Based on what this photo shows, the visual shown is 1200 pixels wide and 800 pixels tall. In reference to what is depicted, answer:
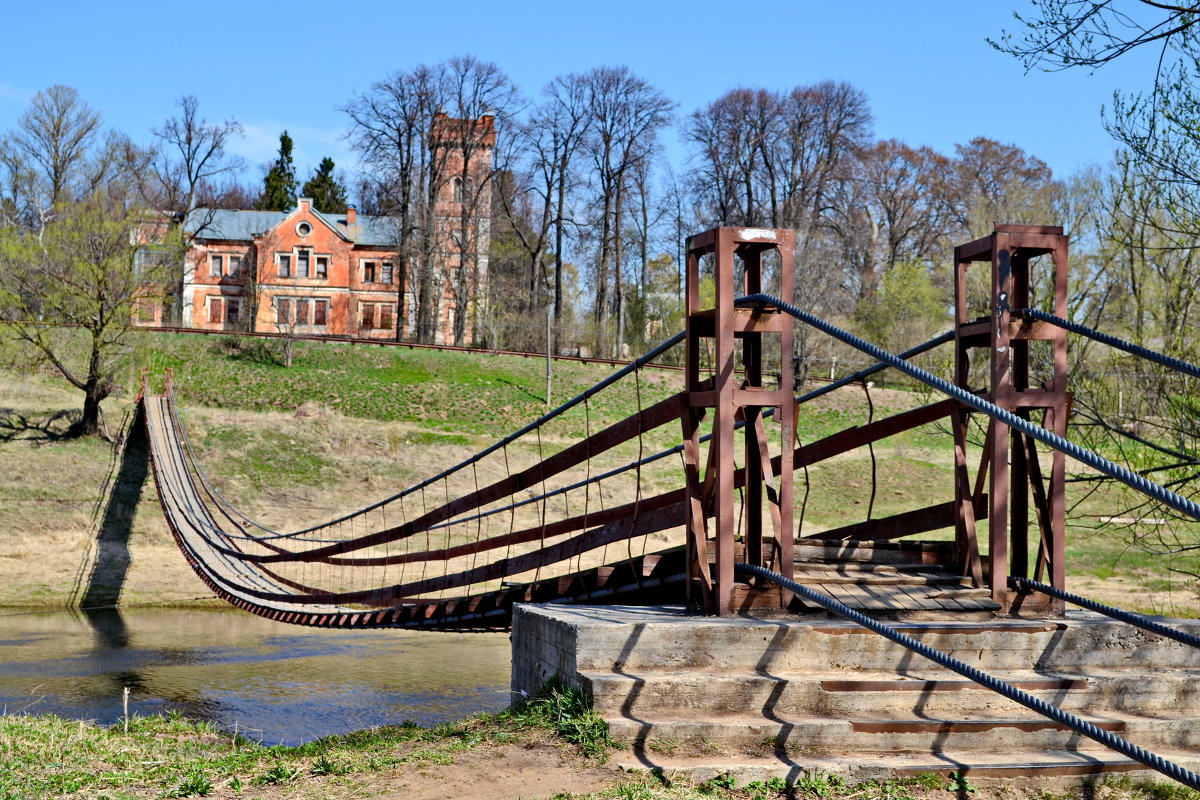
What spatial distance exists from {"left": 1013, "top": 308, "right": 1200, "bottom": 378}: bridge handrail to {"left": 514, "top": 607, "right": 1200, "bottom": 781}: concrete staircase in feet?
4.34

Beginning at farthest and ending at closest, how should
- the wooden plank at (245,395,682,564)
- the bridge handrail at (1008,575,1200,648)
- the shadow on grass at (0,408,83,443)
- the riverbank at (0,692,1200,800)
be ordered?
the shadow on grass at (0,408,83,443) < the wooden plank at (245,395,682,564) < the riverbank at (0,692,1200,800) < the bridge handrail at (1008,575,1200,648)

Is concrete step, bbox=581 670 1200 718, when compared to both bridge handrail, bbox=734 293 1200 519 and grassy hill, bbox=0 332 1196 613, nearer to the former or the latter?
bridge handrail, bbox=734 293 1200 519

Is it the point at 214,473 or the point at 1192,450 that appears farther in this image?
the point at 214,473

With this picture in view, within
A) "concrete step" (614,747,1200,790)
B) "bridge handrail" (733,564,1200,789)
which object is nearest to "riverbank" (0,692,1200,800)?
"concrete step" (614,747,1200,790)

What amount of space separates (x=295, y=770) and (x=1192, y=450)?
24.8ft

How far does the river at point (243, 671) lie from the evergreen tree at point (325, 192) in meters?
54.5

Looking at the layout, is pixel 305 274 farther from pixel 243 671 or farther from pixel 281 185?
pixel 243 671

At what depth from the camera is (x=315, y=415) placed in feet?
93.0

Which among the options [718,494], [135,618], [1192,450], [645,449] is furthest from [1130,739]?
[645,449]

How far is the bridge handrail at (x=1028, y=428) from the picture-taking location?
277 cm

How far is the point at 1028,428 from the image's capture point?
3.29m

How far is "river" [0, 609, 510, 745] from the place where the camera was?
33.7ft

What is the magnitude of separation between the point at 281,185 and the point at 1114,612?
67728mm

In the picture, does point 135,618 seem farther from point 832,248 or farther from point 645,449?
point 832,248
